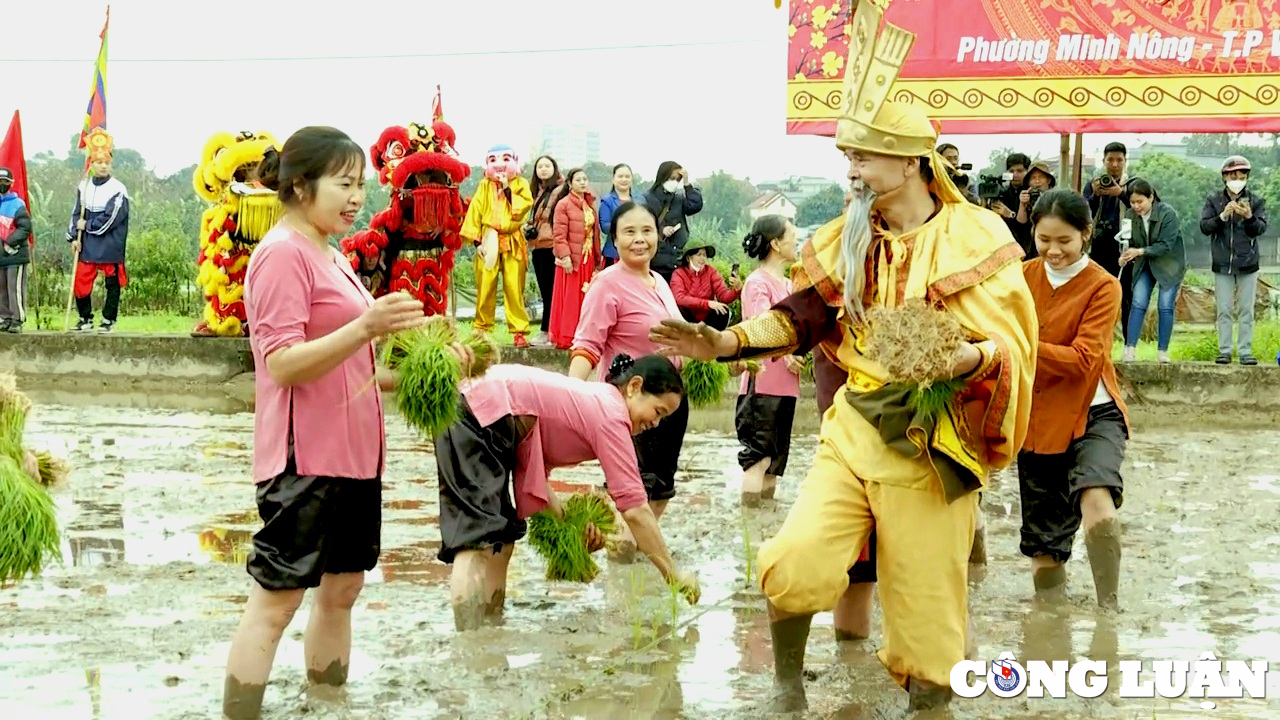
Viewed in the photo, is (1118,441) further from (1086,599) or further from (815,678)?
(815,678)

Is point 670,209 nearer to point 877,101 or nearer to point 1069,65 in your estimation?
point 1069,65

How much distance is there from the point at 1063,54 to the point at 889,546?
1072cm

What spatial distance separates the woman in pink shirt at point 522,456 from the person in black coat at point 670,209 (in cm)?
818

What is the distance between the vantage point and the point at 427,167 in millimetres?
13109

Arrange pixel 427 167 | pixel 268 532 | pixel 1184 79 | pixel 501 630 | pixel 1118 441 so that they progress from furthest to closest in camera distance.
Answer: pixel 1184 79 < pixel 427 167 < pixel 1118 441 < pixel 501 630 < pixel 268 532

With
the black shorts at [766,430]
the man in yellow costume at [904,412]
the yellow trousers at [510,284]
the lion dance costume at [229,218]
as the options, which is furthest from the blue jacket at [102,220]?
the man in yellow costume at [904,412]

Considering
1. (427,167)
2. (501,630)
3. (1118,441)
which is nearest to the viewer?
(501,630)

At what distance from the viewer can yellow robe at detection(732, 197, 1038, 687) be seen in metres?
4.91

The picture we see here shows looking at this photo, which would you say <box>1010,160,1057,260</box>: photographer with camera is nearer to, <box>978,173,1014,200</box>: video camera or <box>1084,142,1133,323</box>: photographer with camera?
<box>978,173,1014,200</box>: video camera

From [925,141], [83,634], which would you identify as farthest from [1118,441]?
[83,634]

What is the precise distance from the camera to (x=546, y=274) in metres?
15.6

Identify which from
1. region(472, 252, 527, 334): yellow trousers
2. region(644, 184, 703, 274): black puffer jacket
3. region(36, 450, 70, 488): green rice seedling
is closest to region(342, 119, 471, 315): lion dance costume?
region(472, 252, 527, 334): yellow trousers

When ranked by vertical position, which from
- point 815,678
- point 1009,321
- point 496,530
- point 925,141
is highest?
point 925,141

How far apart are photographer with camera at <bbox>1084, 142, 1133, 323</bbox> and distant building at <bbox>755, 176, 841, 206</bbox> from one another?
28.1 ft
